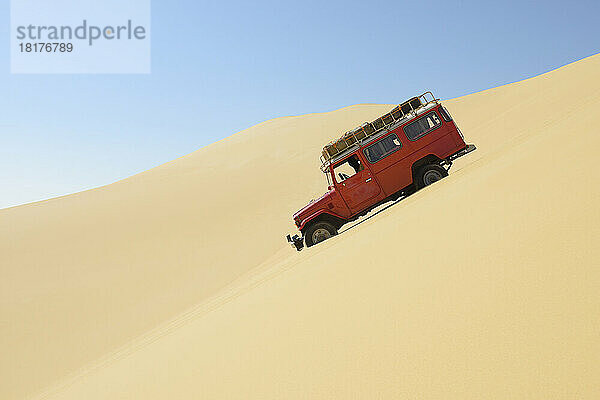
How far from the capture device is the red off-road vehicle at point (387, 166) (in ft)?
34.6

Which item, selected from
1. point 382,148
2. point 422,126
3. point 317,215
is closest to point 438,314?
point 317,215

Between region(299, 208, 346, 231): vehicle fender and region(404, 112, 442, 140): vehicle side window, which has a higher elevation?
region(404, 112, 442, 140): vehicle side window

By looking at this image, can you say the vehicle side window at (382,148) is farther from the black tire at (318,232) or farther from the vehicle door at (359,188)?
the black tire at (318,232)

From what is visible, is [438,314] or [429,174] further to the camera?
[429,174]

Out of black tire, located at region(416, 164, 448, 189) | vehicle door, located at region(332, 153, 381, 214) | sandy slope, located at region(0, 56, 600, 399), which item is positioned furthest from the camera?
vehicle door, located at region(332, 153, 381, 214)

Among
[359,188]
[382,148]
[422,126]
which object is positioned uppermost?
[422,126]

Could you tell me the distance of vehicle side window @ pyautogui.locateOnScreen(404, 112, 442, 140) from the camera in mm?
10633

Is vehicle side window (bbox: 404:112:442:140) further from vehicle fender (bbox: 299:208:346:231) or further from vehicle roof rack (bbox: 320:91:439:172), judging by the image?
vehicle fender (bbox: 299:208:346:231)

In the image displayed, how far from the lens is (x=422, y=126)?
10.7 m

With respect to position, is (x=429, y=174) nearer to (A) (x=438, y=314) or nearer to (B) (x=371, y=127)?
(B) (x=371, y=127)

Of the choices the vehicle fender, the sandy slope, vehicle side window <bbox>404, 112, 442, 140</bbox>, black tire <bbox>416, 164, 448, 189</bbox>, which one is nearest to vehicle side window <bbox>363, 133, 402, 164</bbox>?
vehicle side window <bbox>404, 112, 442, 140</bbox>

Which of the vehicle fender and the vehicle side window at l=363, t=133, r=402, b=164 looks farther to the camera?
the vehicle fender

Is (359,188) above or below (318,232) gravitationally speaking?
above

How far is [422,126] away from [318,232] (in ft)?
11.1
